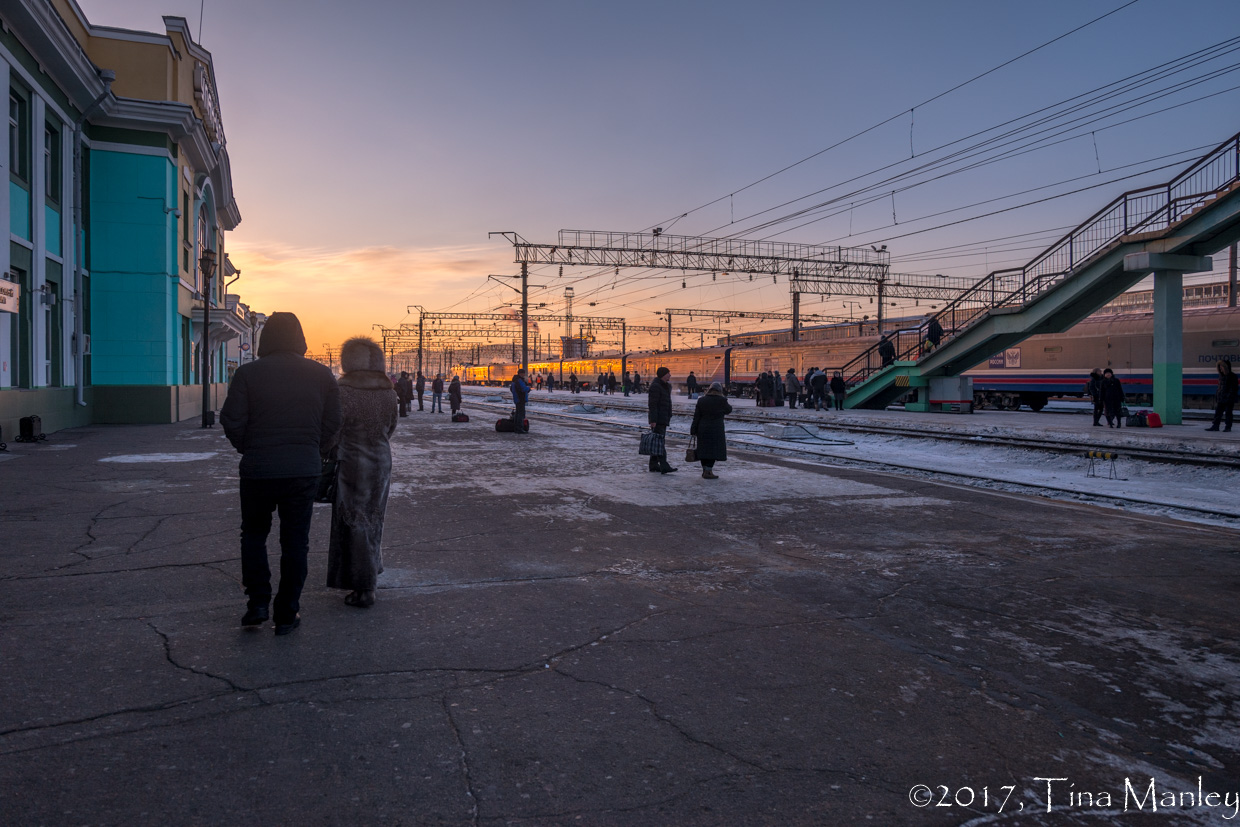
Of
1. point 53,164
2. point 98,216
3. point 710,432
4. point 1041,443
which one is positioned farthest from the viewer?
point 98,216

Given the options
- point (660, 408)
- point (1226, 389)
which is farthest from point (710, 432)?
point (1226, 389)

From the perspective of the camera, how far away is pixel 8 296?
1576 cm

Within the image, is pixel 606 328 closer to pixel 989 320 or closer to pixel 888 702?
pixel 989 320

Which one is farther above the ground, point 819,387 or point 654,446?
point 819,387

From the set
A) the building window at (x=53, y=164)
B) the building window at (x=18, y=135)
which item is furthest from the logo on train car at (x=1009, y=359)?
the building window at (x=18, y=135)

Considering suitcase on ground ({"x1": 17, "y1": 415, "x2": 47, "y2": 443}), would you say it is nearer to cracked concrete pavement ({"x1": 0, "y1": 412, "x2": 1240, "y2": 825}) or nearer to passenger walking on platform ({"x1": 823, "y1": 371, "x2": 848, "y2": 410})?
cracked concrete pavement ({"x1": 0, "y1": 412, "x2": 1240, "y2": 825})

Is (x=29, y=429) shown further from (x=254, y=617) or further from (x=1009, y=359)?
(x=1009, y=359)

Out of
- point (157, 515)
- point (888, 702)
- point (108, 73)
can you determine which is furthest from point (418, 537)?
point (108, 73)

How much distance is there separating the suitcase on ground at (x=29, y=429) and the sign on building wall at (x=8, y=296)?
2.22 metres

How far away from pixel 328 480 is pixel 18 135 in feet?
60.4

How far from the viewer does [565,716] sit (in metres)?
3.52

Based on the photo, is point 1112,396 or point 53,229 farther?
point 1112,396

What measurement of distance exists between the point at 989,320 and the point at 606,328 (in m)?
57.3

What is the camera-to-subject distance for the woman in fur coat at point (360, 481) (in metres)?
5.17
